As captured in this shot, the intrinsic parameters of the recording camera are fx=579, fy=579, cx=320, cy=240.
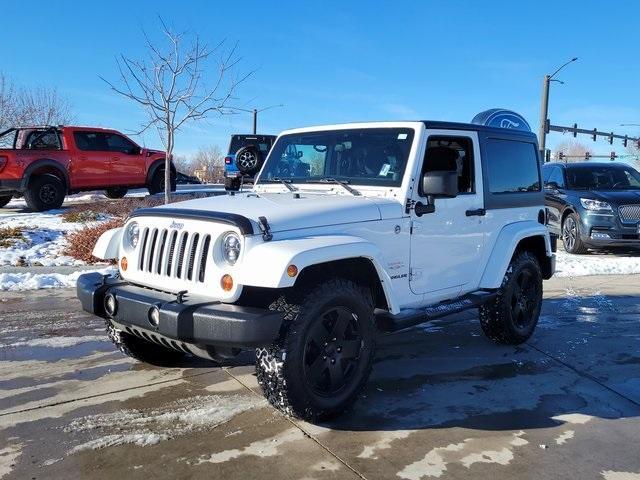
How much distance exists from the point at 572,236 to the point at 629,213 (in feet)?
3.60

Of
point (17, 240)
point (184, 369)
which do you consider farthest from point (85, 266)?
point (184, 369)

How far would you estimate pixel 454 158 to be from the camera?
4.67 metres

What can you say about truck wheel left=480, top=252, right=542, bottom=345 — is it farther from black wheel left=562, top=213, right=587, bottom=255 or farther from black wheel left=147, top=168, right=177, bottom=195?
black wheel left=147, top=168, right=177, bottom=195

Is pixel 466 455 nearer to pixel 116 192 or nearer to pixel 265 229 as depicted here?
pixel 265 229

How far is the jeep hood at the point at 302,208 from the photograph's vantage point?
350 centimetres

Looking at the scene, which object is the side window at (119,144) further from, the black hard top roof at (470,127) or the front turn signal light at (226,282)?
the front turn signal light at (226,282)

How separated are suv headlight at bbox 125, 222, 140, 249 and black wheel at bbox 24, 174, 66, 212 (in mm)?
8934

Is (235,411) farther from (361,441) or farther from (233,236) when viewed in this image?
(233,236)

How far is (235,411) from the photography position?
12.2 feet

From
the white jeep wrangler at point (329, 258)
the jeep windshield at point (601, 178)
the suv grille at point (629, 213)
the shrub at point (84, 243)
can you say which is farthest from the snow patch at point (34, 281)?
the jeep windshield at point (601, 178)

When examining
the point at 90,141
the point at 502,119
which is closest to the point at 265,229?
the point at 502,119

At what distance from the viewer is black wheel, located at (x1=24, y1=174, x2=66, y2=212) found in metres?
11.8

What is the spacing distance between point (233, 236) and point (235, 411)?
3.88 feet

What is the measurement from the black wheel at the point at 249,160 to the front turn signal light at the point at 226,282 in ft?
8.16
